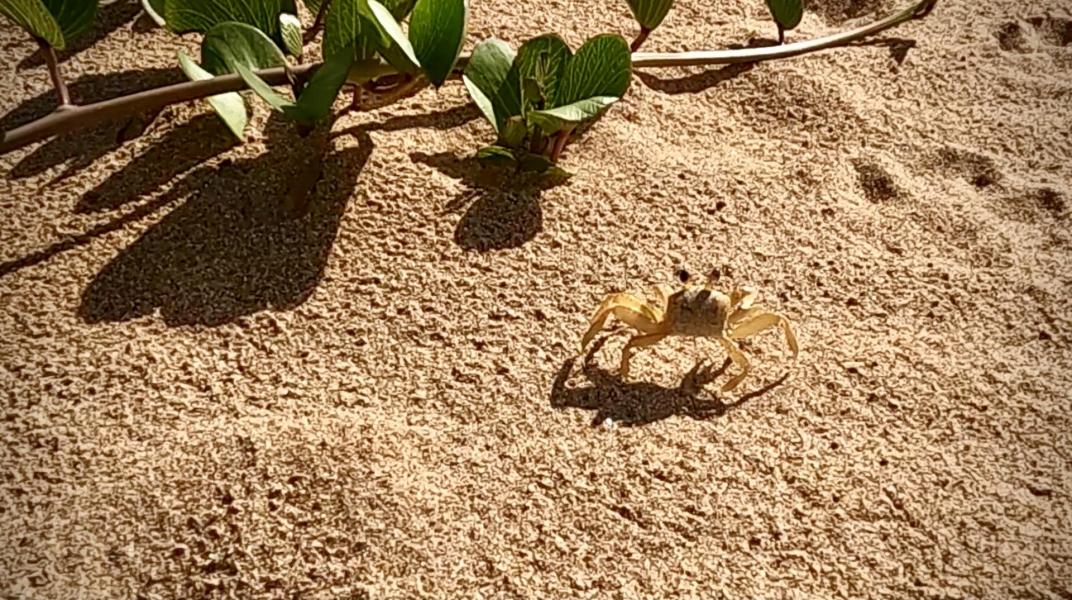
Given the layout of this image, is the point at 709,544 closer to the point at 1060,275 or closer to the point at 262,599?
the point at 262,599

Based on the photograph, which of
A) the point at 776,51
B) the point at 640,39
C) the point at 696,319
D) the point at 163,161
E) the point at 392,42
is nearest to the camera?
the point at 696,319

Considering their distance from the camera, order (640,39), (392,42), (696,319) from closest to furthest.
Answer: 1. (696,319)
2. (392,42)
3. (640,39)

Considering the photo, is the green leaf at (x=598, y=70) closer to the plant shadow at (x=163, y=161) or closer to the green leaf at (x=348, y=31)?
the green leaf at (x=348, y=31)

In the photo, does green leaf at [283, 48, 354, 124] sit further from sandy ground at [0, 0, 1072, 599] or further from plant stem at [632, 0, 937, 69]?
plant stem at [632, 0, 937, 69]

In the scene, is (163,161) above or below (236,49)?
below

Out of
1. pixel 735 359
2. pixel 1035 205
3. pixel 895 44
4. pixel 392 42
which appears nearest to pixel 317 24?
pixel 392 42

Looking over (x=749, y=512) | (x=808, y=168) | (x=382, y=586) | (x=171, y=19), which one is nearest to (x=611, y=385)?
(x=749, y=512)

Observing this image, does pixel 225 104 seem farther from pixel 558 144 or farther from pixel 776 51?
pixel 776 51
